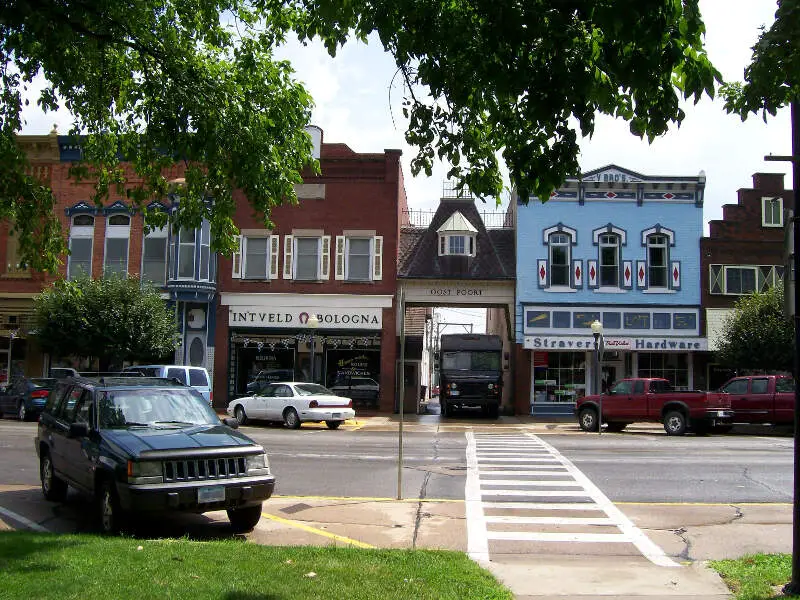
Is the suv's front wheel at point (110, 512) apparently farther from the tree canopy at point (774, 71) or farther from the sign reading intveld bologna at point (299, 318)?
the sign reading intveld bologna at point (299, 318)

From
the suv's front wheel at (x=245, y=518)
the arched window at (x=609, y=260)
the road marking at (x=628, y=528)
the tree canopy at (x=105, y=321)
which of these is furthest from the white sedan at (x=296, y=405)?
the suv's front wheel at (x=245, y=518)

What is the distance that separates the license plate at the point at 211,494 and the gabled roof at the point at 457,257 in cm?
2441

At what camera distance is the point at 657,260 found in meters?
32.5

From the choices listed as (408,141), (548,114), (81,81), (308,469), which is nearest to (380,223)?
(308,469)

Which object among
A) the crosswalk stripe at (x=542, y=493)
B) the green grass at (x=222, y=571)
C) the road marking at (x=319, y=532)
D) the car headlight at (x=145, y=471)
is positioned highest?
the car headlight at (x=145, y=471)

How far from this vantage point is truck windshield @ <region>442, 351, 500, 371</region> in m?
29.7

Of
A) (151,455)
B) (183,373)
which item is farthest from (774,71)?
(183,373)

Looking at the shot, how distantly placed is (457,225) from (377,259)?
3.69 meters

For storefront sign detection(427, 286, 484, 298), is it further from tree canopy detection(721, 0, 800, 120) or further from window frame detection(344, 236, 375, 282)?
tree canopy detection(721, 0, 800, 120)

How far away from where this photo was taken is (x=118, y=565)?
252 inches

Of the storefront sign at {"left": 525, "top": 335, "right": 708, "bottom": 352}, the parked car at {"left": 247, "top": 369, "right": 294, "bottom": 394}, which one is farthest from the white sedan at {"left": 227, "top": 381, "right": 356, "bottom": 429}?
the storefront sign at {"left": 525, "top": 335, "right": 708, "bottom": 352}

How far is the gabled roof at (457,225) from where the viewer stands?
32938 mm

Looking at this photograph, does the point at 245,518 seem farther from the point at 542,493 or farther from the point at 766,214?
the point at 766,214

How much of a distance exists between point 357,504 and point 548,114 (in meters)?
6.80
